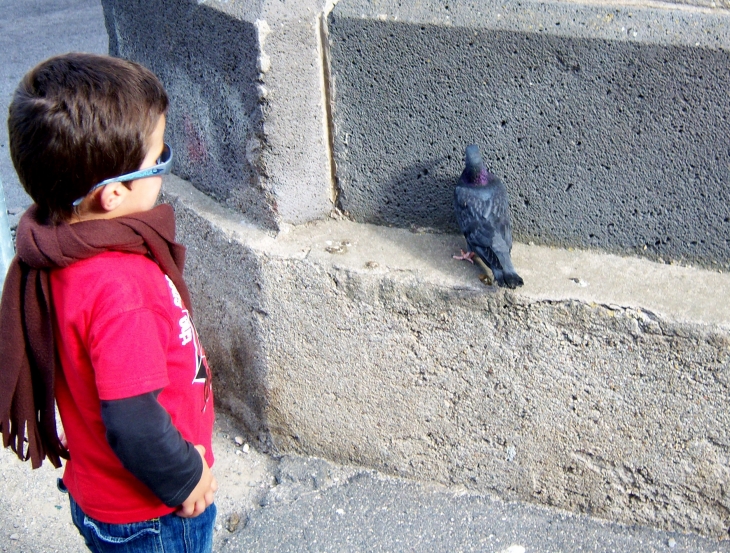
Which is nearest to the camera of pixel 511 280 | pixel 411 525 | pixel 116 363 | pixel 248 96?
pixel 116 363

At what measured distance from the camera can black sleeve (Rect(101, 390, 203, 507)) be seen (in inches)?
57.5

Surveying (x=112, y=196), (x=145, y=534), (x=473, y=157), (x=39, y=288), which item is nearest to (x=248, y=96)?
(x=473, y=157)

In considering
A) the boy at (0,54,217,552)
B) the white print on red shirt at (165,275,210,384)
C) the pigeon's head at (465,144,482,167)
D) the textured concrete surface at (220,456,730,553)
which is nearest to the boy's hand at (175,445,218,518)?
the boy at (0,54,217,552)

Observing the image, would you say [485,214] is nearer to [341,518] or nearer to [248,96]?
[248,96]

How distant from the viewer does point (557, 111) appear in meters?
2.30

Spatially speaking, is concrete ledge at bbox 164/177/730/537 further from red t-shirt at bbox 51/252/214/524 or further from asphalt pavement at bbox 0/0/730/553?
red t-shirt at bbox 51/252/214/524

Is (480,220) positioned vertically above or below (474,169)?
below

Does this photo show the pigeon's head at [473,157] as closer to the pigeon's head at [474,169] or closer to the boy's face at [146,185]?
the pigeon's head at [474,169]

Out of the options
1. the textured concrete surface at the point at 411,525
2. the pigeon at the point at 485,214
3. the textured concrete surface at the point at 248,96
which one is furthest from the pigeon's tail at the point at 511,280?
the textured concrete surface at the point at 411,525

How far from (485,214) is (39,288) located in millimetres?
1302

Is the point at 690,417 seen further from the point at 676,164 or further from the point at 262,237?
the point at 262,237

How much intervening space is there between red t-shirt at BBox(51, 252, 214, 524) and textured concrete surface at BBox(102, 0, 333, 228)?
0.93 m

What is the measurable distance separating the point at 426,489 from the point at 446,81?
1435mm

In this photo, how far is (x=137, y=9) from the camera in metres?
2.89
